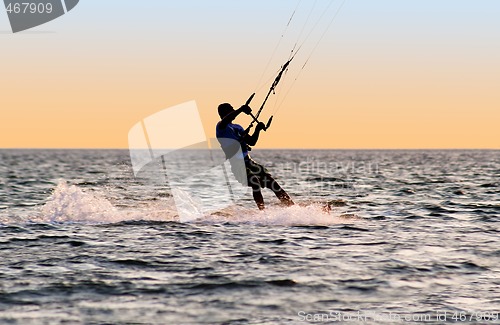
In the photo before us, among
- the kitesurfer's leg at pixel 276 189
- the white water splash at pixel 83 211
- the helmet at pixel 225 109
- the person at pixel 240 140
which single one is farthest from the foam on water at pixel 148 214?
the helmet at pixel 225 109

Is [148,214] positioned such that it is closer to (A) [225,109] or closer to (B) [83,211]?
(B) [83,211]

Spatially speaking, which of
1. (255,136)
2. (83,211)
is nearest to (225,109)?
(255,136)

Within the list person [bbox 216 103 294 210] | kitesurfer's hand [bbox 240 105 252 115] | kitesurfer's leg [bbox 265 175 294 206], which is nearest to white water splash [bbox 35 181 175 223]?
person [bbox 216 103 294 210]

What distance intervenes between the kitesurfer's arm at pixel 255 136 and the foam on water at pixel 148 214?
1.76 metres

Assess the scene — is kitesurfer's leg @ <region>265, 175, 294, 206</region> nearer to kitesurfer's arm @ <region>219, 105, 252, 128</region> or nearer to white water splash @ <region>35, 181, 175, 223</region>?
kitesurfer's arm @ <region>219, 105, 252, 128</region>

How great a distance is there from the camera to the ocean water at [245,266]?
7.58 metres

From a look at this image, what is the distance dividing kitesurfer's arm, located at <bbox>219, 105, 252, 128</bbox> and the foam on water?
2232mm

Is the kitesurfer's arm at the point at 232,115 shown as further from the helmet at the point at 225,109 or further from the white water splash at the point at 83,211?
the white water splash at the point at 83,211

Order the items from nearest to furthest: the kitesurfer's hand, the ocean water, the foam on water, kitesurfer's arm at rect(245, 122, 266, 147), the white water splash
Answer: the ocean water < the kitesurfer's hand < kitesurfer's arm at rect(245, 122, 266, 147) < the foam on water < the white water splash

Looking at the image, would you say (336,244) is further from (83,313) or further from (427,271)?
(83,313)

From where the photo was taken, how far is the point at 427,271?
31.7 feet

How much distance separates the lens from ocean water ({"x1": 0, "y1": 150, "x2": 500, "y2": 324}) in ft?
24.9

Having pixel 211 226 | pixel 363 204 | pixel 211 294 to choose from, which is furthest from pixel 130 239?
pixel 363 204

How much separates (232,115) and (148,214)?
11.7ft
